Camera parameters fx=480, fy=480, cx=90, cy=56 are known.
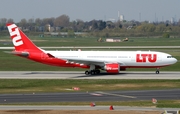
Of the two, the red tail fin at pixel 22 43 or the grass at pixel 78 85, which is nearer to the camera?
the grass at pixel 78 85

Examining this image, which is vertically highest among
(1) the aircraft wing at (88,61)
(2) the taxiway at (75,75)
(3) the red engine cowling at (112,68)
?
(1) the aircraft wing at (88,61)

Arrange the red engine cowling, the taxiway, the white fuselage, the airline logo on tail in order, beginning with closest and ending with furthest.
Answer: the taxiway
the red engine cowling
the white fuselage
the airline logo on tail

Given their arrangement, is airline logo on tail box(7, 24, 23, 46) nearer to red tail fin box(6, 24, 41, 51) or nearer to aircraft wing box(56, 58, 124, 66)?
red tail fin box(6, 24, 41, 51)

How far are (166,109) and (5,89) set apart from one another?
2254 cm

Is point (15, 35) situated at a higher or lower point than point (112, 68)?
higher

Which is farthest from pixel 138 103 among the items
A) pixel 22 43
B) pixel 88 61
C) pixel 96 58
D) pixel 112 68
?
pixel 22 43

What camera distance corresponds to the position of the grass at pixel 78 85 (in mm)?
56000

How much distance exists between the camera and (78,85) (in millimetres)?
59375

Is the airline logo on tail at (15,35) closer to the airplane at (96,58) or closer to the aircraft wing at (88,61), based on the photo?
the airplane at (96,58)

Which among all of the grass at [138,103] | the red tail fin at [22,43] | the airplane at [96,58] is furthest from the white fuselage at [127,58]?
the grass at [138,103]

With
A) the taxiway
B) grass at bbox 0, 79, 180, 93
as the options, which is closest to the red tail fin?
the taxiway

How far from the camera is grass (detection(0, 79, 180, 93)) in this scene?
56.0 meters

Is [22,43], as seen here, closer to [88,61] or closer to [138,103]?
[88,61]

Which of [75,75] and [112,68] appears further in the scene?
[75,75]
